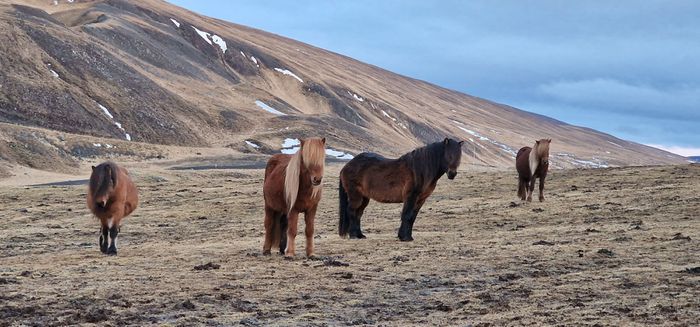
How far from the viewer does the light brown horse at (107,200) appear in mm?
15961

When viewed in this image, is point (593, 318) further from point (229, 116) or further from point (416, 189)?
point (229, 116)

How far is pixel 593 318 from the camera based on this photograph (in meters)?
9.09

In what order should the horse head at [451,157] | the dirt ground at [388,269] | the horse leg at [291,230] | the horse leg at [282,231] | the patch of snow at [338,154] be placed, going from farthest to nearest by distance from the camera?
the patch of snow at [338,154], the horse head at [451,157], the horse leg at [282,231], the horse leg at [291,230], the dirt ground at [388,269]

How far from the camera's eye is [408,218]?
17578 mm

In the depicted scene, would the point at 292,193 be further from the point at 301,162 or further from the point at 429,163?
the point at 429,163

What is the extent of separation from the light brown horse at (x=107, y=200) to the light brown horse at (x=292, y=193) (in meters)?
2.93

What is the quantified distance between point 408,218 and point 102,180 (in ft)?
19.9

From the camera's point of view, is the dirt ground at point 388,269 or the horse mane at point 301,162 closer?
the dirt ground at point 388,269

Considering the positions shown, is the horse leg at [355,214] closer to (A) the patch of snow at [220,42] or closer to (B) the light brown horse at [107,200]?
(B) the light brown horse at [107,200]

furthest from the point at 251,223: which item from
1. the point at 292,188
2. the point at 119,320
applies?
the point at 119,320

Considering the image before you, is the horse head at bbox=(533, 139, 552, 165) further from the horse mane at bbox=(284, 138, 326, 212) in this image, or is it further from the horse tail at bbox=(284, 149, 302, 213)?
the horse tail at bbox=(284, 149, 302, 213)

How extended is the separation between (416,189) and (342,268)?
4609 millimetres

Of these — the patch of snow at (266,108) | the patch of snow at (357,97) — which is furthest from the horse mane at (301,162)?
the patch of snow at (357,97)

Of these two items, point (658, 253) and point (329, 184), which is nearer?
point (658, 253)
